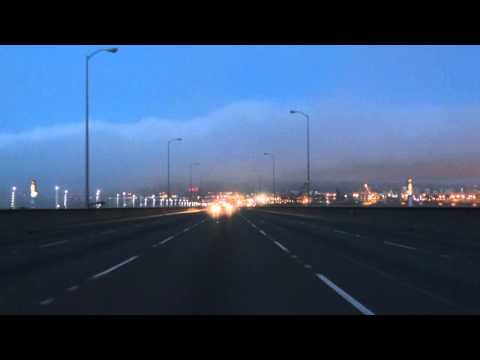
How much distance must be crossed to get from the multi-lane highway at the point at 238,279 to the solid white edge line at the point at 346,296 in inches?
0.8

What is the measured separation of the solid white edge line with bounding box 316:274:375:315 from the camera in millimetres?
11005

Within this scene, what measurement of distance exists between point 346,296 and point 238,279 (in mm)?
3647

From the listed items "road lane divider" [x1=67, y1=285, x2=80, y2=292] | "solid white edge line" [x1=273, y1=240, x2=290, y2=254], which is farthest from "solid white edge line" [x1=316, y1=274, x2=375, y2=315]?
"solid white edge line" [x1=273, y1=240, x2=290, y2=254]

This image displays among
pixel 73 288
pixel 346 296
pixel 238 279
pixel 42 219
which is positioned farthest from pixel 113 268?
pixel 42 219

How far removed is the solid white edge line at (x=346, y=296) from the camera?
1100 centimetres

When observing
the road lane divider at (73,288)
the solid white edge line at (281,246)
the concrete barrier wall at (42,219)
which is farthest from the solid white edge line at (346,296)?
the concrete barrier wall at (42,219)

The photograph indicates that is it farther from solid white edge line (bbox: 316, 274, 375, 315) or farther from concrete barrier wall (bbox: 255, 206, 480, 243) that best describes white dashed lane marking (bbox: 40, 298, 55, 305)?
concrete barrier wall (bbox: 255, 206, 480, 243)

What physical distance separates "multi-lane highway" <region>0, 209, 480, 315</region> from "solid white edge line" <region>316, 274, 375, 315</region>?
21mm

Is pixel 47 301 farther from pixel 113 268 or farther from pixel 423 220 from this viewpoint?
pixel 423 220

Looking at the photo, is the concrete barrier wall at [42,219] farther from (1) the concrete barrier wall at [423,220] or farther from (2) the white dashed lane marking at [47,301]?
(2) the white dashed lane marking at [47,301]

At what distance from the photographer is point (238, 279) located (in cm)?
1583
